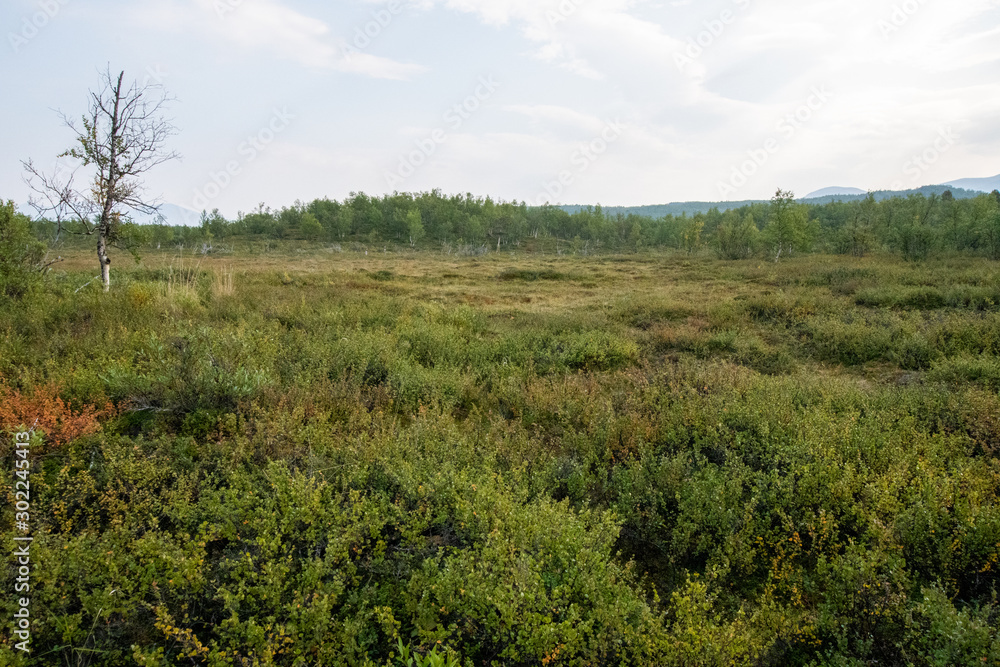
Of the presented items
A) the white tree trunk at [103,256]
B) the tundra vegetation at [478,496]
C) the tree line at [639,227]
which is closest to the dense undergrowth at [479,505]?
the tundra vegetation at [478,496]

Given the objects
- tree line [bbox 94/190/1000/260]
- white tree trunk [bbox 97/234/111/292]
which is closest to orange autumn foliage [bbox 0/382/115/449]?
white tree trunk [bbox 97/234/111/292]

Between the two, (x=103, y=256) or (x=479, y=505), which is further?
(x=103, y=256)

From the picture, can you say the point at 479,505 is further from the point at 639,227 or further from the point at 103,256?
the point at 639,227

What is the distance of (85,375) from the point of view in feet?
18.2

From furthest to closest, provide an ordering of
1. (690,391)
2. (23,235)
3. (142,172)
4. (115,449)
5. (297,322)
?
(142,172) → (297,322) → (23,235) → (690,391) → (115,449)

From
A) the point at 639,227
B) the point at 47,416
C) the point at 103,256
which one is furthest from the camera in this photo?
the point at 639,227

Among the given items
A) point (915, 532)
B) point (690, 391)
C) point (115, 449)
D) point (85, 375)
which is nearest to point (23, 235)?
point (85, 375)

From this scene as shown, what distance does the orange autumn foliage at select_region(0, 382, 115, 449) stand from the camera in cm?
441

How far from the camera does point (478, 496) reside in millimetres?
3717

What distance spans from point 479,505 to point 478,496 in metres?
0.09

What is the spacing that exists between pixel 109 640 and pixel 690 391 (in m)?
6.57

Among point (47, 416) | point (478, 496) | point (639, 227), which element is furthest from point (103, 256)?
point (639, 227)

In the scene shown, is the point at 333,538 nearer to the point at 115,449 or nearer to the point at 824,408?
the point at 115,449

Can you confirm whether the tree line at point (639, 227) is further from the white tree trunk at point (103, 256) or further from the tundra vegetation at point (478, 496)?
the white tree trunk at point (103, 256)
